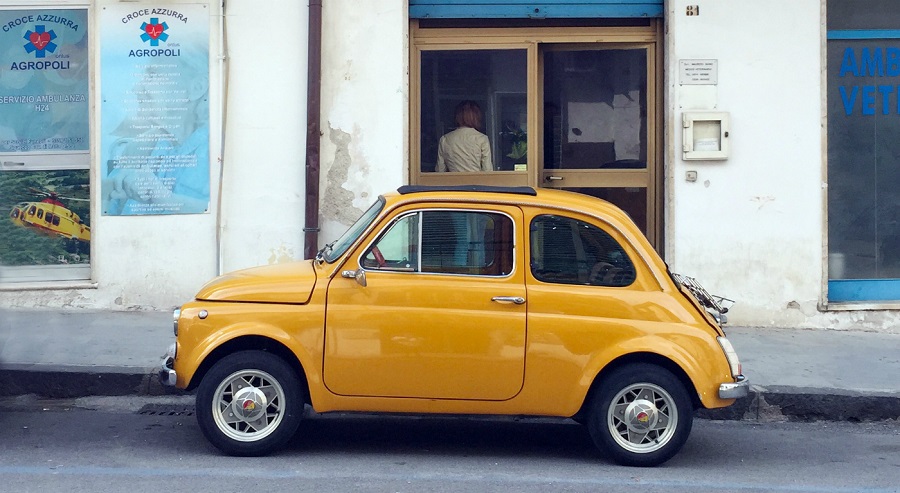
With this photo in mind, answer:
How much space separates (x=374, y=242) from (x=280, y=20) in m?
4.62

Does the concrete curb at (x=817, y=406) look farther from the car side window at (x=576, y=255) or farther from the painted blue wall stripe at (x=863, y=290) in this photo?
the painted blue wall stripe at (x=863, y=290)

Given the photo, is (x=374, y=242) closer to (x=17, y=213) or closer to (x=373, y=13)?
(x=373, y=13)

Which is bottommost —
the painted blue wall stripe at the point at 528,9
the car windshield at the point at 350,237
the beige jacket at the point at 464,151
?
the car windshield at the point at 350,237

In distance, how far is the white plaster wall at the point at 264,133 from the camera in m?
10.0

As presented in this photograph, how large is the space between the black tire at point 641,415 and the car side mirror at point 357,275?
1477 mm

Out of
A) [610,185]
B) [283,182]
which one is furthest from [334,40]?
[610,185]

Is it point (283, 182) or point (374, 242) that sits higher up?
point (283, 182)

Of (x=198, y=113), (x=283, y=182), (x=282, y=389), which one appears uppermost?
(x=198, y=113)

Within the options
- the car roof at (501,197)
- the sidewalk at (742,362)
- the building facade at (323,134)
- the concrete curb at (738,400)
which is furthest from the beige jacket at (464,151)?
the car roof at (501,197)

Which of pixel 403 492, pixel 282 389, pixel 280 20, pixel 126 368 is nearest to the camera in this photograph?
pixel 403 492

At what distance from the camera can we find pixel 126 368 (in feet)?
25.9

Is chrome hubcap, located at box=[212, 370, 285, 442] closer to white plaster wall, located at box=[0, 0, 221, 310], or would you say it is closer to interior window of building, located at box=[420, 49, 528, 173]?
white plaster wall, located at box=[0, 0, 221, 310]

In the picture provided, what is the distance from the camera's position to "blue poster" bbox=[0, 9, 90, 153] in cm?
1010

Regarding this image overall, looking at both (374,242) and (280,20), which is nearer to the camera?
(374,242)
